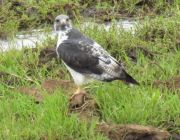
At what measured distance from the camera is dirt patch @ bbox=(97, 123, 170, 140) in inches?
201

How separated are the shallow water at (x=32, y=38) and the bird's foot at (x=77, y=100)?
1940 mm

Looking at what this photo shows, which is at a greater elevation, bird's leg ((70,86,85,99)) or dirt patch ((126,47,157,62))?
dirt patch ((126,47,157,62))

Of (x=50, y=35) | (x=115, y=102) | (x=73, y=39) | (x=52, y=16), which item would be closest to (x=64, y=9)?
(x=52, y=16)

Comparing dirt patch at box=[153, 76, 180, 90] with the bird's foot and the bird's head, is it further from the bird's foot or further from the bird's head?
the bird's head

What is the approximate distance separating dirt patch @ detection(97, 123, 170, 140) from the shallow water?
253 centimetres

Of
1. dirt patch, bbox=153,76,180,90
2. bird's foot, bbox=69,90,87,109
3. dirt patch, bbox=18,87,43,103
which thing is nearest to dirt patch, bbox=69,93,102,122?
bird's foot, bbox=69,90,87,109

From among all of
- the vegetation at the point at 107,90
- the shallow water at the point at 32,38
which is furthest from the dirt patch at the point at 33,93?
the shallow water at the point at 32,38

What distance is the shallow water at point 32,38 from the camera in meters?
7.72

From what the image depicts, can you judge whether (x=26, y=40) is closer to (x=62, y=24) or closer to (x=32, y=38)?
(x=32, y=38)

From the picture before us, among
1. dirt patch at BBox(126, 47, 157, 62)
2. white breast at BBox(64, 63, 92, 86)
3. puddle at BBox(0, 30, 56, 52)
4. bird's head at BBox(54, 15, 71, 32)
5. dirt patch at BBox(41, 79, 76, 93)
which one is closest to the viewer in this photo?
white breast at BBox(64, 63, 92, 86)

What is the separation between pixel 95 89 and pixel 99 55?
50 cm

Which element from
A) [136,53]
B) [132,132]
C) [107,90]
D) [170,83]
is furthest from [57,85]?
[136,53]

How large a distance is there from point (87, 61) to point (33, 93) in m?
0.65

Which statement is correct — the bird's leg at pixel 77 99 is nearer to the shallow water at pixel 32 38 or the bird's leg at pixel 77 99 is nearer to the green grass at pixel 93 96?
the green grass at pixel 93 96
